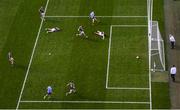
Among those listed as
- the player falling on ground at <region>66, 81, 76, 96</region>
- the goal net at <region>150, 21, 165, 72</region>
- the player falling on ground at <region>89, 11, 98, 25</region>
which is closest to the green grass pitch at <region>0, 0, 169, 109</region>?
the player falling on ground at <region>66, 81, 76, 96</region>

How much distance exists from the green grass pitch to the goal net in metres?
0.79

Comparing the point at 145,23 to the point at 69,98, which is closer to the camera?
the point at 69,98

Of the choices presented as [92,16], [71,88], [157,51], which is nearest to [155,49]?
[157,51]

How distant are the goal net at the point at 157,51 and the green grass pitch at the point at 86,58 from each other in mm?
793

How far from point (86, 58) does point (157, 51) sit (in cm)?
645

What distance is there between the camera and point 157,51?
43781 mm

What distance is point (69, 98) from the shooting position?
40719 mm

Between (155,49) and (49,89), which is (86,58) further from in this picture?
(155,49)

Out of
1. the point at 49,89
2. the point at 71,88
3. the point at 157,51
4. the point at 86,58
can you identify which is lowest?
the point at 49,89

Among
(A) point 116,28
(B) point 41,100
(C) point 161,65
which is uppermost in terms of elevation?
(A) point 116,28

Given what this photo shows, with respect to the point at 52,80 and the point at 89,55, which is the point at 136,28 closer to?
the point at 89,55

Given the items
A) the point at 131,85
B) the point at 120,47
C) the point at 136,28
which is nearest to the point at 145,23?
the point at 136,28

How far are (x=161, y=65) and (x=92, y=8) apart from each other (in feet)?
37.9

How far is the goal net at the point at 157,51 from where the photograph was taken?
141ft
